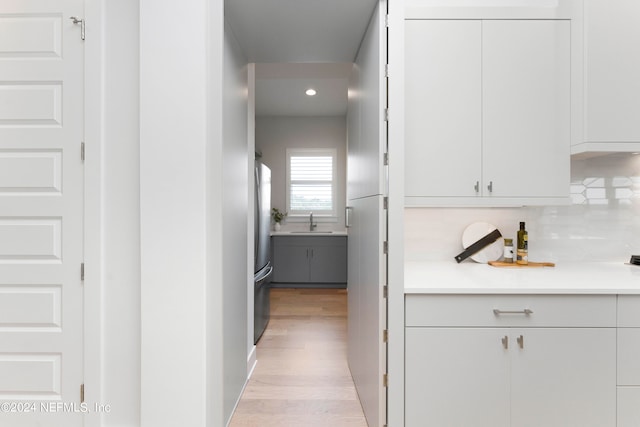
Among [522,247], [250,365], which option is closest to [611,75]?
[522,247]

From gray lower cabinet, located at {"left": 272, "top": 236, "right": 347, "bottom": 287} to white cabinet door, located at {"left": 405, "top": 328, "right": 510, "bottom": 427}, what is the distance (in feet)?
11.9

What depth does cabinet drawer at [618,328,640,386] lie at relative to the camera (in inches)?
56.3

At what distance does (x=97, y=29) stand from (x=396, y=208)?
1578 millimetres

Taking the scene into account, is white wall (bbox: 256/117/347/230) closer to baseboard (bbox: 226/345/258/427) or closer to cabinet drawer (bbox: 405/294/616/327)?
baseboard (bbox: 226/345/258/427)

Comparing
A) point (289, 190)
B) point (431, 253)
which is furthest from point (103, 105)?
point (289, 190)

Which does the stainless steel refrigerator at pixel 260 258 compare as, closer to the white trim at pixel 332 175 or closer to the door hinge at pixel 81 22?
the door hinge at pixel 81 22

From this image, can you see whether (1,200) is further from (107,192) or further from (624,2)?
(624,2)

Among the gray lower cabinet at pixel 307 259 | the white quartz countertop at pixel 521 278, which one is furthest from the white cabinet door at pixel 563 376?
the gray lower cabinet at pixel 307 259

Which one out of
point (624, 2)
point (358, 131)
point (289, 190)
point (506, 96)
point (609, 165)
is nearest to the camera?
point (624, 2)

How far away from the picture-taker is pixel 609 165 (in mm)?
2043

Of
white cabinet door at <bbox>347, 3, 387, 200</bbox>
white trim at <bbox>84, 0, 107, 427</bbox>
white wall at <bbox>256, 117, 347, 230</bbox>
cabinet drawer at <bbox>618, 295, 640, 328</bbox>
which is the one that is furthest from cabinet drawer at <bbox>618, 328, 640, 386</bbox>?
white wall at <bbox>256, 117, 347, 230</bbox>

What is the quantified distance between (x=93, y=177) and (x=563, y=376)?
89.3 inches

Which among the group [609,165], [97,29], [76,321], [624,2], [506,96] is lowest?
[76,321]

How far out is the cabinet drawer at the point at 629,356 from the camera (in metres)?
1.43
